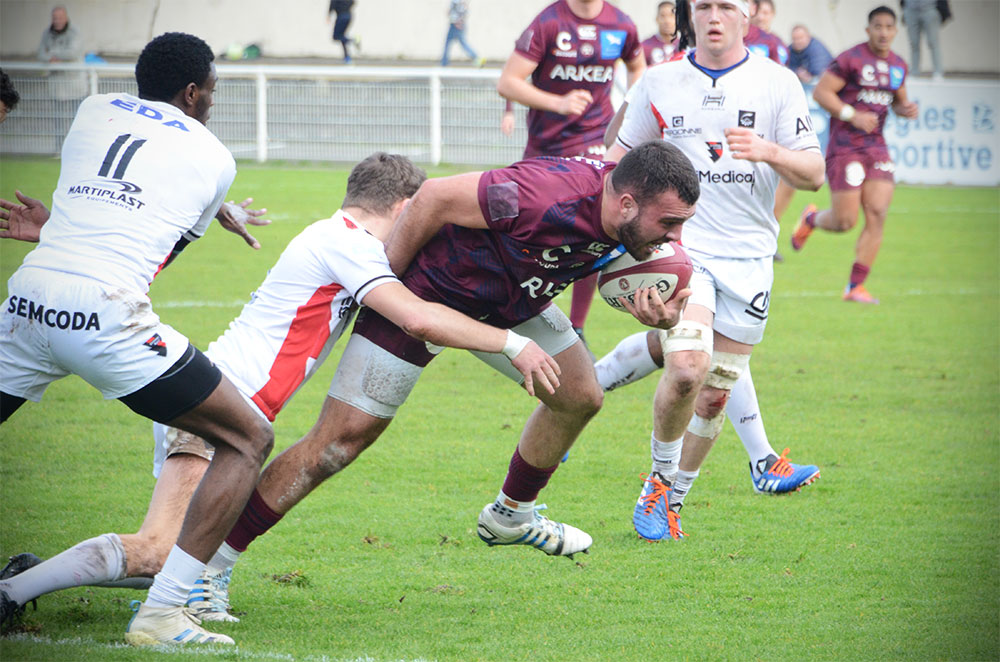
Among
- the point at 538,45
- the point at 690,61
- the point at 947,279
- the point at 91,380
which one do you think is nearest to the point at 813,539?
the point at 690,61

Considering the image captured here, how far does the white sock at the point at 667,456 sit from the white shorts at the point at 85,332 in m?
2.41

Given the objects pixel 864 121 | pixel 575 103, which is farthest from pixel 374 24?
pixel 575 103

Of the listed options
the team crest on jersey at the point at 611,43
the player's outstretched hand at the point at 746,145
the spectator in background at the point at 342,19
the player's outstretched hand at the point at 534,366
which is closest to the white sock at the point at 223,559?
the player's outstretched hand at the point at 534,366

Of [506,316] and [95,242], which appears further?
[506,316]

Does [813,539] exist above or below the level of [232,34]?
above

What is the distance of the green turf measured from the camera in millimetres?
4145

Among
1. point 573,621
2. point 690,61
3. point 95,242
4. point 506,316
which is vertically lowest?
point 573,621

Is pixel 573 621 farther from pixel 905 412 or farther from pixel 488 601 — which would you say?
pixel 905 412

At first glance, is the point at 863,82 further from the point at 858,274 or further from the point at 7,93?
the point at 7,93

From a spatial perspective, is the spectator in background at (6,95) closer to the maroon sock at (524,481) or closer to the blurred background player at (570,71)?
the maroon sock at (524,481)

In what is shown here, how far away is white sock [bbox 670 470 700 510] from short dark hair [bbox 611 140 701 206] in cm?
187

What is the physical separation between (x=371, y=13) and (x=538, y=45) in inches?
1010

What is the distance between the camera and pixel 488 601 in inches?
178

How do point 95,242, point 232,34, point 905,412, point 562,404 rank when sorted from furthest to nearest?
point 232,34 → point 905,412 → point 562,404 → point 95,242
